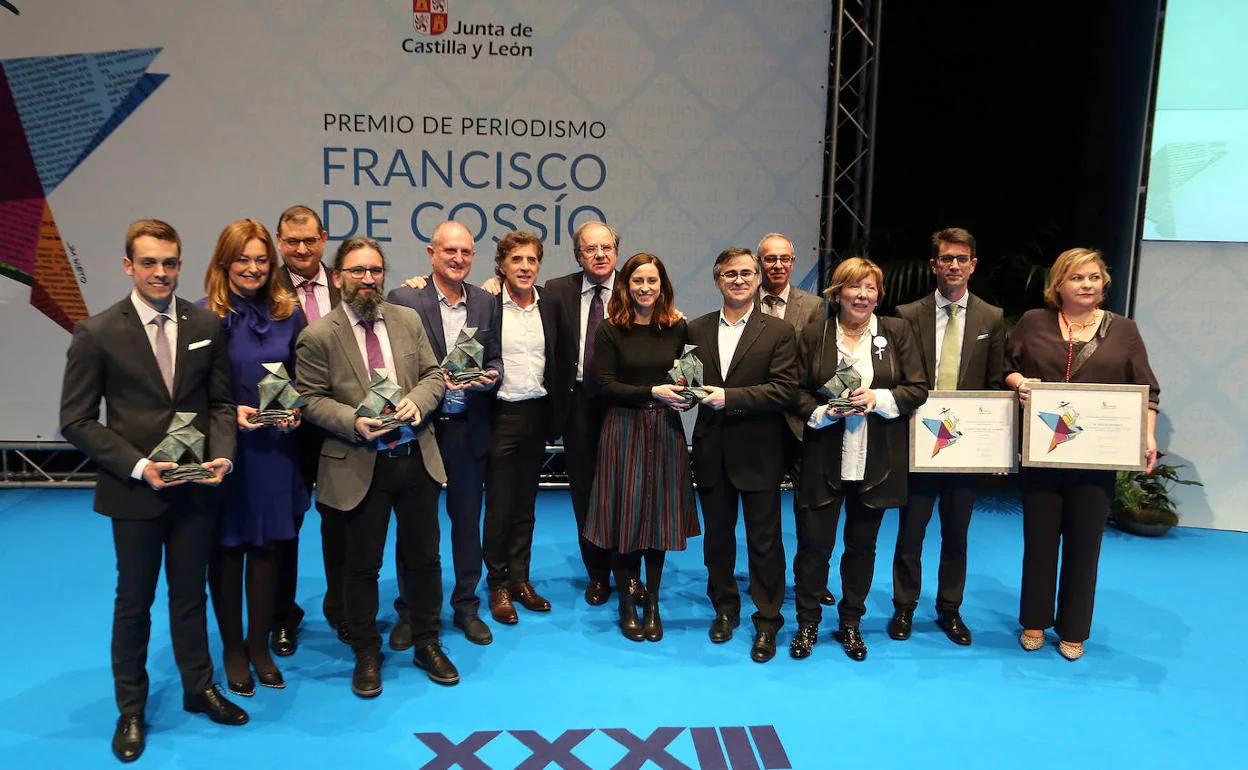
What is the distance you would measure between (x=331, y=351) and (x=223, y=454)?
54 cm

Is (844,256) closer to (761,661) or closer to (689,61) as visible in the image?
(689,61)

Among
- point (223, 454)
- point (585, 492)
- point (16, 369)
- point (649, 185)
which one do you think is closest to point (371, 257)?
point (223, 454)

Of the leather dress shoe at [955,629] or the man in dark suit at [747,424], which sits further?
the leather dress shoe at [955,629]

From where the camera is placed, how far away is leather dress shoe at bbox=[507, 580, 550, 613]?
14.9 ft

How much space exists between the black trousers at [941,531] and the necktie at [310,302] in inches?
110

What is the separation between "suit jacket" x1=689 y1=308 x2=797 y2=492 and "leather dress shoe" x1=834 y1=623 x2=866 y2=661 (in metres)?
0.77

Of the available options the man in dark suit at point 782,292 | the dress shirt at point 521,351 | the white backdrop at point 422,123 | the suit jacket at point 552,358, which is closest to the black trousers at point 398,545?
the dress shirt at point 521,351

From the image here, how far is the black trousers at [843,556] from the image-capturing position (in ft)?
13.0

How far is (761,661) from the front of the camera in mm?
3992

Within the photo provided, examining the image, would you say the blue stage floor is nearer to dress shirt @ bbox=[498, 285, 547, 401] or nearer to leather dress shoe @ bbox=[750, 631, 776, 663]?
leather dress shoe @ bbox=[750, 631, 776, 663]

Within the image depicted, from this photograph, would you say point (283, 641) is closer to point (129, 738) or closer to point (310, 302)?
point (129, 738)

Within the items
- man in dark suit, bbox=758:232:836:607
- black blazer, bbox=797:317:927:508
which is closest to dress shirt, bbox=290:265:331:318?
man in dark suit, bbox=758:232:836:607

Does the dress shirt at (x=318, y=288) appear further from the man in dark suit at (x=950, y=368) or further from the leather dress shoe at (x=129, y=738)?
the man in dark suit at (x=950, y=368)

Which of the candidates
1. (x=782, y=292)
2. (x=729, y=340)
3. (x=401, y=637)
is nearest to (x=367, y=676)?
(x=401, y=637)
